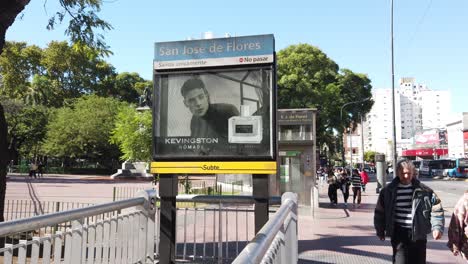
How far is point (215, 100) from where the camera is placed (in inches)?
236

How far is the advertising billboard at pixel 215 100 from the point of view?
18.9 feet

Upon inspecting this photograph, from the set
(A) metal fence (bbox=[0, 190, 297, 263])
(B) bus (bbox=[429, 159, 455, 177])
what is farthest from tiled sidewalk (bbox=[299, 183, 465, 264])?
(B) bus (bbox=[429, 159, 455, 177])

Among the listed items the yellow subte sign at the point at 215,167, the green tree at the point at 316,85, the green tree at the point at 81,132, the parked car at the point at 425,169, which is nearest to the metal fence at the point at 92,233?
the yellow subte sign at the point at 215,167

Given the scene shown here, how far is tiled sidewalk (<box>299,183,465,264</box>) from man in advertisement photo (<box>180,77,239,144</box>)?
3.06m

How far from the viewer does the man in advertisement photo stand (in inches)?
234

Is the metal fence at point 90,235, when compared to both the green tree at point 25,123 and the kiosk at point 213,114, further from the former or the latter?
the green tree at point 25,123

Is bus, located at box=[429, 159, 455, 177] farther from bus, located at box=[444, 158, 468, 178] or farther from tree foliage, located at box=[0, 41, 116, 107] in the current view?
tree foliage, located at box=[0, 41, 116, 107]

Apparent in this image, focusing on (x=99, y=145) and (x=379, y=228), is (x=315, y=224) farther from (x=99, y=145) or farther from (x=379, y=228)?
(x=99, y=145)

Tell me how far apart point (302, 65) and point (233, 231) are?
117 feet

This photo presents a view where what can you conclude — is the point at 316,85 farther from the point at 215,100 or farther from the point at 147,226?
the point at 147,226

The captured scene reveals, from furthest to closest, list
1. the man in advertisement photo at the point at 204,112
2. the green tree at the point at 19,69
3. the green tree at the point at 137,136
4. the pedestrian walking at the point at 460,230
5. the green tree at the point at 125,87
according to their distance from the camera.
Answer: the green tree at the point at 125,87 < the green tree at the point at 19,69 < the green tree at the point at 137,136 < the man in advertisement photo at the point at 204,112 < the pedestrian walking at the point at 460,230

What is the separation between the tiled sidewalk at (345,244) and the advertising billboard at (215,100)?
2889 millimetres

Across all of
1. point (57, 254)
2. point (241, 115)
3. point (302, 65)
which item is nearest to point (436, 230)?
point (241, 115)

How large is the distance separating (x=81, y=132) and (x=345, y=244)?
4262 cm
